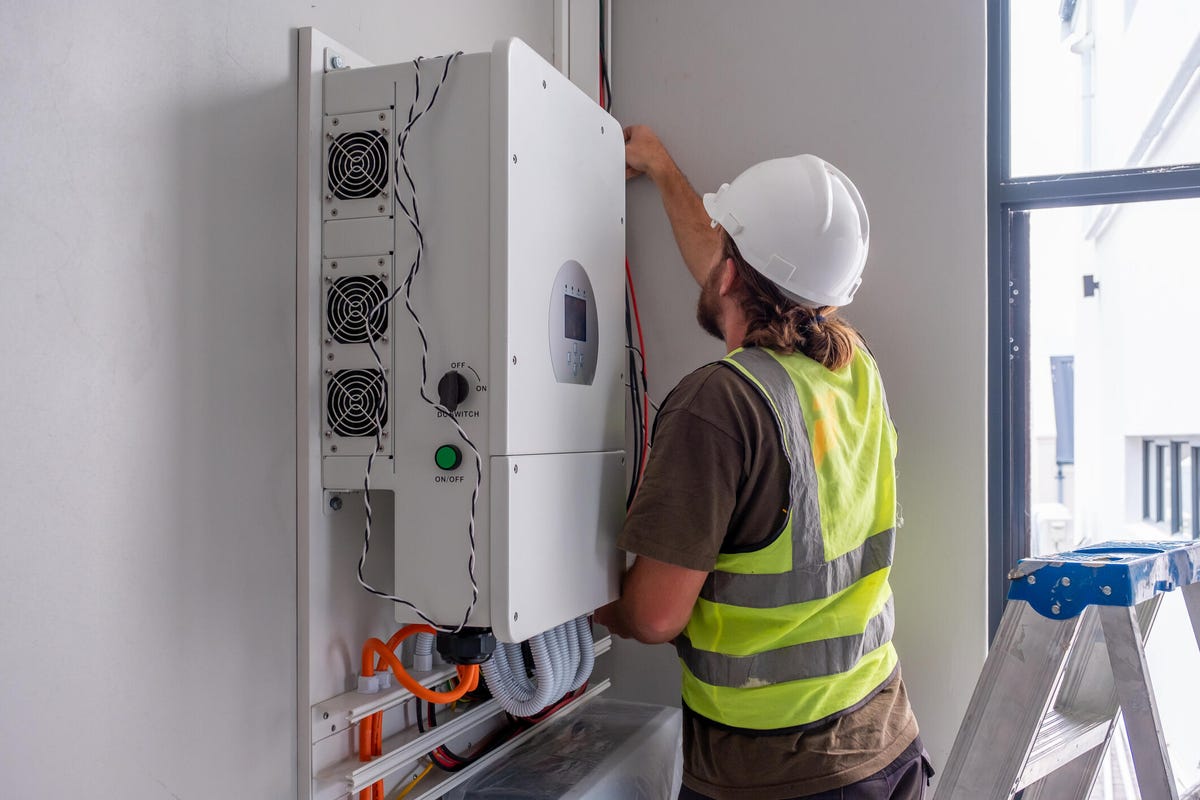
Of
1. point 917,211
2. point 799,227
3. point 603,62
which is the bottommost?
point 799,227

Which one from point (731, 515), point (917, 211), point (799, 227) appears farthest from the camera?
point (917, 211)

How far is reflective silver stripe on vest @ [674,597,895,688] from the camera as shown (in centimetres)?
121

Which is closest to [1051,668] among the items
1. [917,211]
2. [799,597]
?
[799,597]

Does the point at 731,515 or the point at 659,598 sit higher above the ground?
the point at 731,515

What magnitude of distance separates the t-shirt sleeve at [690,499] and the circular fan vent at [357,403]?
1.18ft

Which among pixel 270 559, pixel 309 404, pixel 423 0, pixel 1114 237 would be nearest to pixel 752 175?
pixel 423 0

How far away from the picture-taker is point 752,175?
135 centimetres

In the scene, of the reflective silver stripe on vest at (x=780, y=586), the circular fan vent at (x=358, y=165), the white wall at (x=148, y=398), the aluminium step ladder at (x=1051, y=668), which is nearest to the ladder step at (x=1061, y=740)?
the aluminium step ladder at (x=1051, y=668)

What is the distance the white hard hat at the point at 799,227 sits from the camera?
1.30m

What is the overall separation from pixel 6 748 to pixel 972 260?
5.50 feet

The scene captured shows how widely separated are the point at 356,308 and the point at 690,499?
19.7 inches

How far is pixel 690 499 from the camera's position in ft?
3.82

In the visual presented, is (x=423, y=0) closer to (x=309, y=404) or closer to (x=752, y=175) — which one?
(x=752, y=175)

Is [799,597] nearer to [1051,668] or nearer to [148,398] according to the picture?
[1051,668]
